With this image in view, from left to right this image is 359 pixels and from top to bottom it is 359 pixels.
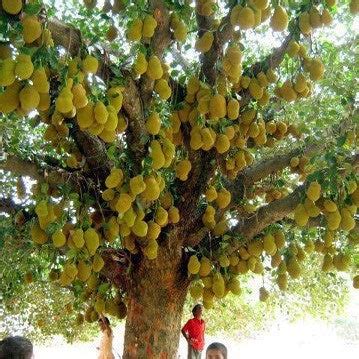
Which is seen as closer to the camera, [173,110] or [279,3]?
[279,3]

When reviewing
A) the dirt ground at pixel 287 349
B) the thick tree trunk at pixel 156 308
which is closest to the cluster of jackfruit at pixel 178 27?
the thick tree trunk at pixel 156 308

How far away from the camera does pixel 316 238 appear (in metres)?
3.31

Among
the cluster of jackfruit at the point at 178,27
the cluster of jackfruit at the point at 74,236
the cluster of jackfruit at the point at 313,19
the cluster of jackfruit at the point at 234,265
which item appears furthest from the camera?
the cluster of jackfruit at the point at 234,265

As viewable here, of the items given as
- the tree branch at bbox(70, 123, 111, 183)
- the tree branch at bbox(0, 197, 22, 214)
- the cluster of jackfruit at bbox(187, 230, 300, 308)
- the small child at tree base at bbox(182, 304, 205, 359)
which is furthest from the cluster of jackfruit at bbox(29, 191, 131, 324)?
the small child at tree base at bbox(182, 304, 205, 359)

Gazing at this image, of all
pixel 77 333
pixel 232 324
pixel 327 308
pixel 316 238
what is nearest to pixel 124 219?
pixel 316 238

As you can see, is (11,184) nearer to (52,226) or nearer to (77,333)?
(52,226)

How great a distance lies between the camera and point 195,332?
4016 mm

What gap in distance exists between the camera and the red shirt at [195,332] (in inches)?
158

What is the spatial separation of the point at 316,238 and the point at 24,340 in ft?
6.76

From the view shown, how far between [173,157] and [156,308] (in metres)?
0.84

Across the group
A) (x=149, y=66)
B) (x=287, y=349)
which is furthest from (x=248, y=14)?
(x=287, y=349)

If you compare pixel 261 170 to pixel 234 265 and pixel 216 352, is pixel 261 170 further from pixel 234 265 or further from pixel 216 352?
pixel 216 352

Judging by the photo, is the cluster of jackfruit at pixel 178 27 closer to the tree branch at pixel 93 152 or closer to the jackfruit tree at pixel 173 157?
the jackfruit tree at pixel 173 157

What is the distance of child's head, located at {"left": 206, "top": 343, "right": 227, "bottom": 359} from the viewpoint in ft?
10.4
